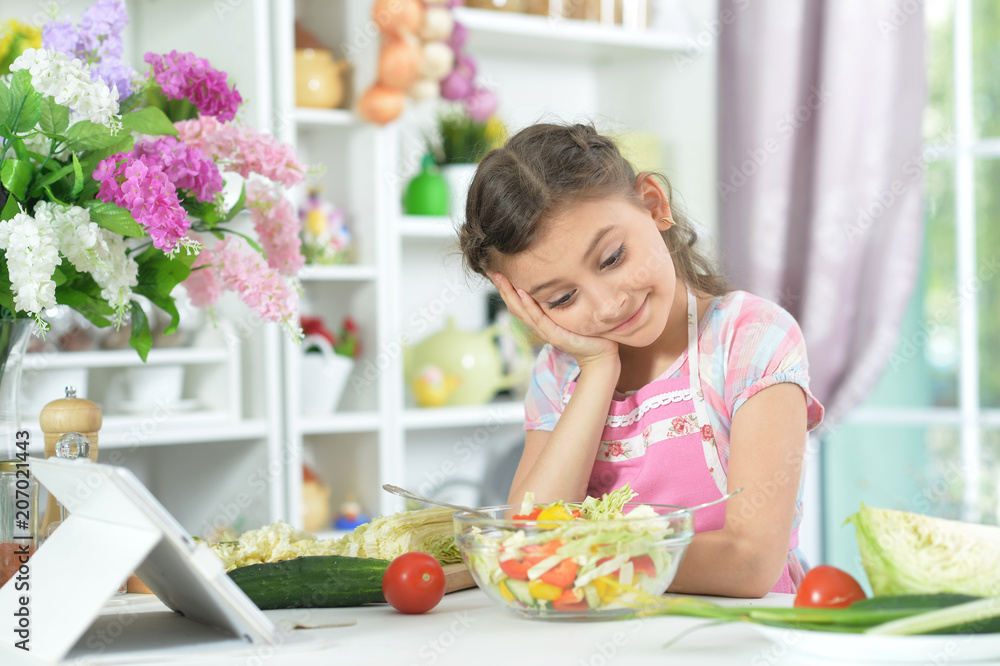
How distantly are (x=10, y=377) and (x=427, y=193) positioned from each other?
1648mm

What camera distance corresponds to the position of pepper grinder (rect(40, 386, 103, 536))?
94 cm

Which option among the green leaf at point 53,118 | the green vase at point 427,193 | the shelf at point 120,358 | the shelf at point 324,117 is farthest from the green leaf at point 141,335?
the green vase at point 427,193

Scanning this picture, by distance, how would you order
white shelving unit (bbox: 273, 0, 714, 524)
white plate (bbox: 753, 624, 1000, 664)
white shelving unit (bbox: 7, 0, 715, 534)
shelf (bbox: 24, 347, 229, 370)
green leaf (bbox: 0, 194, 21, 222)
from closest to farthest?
1. white plate (bbox: 753, 624, 1000, 664)
2. green leaf (bbox: 0, 194, 21, 222)
3. shelf (bbox: 24, 347, 229, 370)
4. white shelving unit (bbox: 7, 0, 715, 534)
5. white shelving unit (bbox: 273, 0, 714, 524)

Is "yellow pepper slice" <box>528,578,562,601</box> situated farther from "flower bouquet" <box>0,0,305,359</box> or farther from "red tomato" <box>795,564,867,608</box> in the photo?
"flower bouquet" <box>0,0,305,359</box>

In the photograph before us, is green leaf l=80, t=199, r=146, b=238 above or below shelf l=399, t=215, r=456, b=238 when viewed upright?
below

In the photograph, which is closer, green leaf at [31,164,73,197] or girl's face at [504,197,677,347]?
green leaf at [31,164,73,197]

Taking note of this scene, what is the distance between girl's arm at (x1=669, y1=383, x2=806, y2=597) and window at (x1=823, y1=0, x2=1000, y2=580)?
5.53 ft

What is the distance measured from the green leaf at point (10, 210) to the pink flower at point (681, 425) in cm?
76

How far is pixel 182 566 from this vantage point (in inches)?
27.5

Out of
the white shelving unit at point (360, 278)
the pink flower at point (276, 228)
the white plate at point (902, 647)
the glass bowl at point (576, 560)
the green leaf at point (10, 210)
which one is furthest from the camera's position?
the white shelving unit at point (360, 278)

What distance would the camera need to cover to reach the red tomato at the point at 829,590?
0.67 meters

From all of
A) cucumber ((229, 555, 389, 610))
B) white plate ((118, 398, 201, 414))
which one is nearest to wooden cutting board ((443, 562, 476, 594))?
cucumber ((229, 555, 389, 610))

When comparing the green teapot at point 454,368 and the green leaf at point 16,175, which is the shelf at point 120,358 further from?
the green leaf at point 16,175

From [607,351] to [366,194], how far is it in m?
1.40
